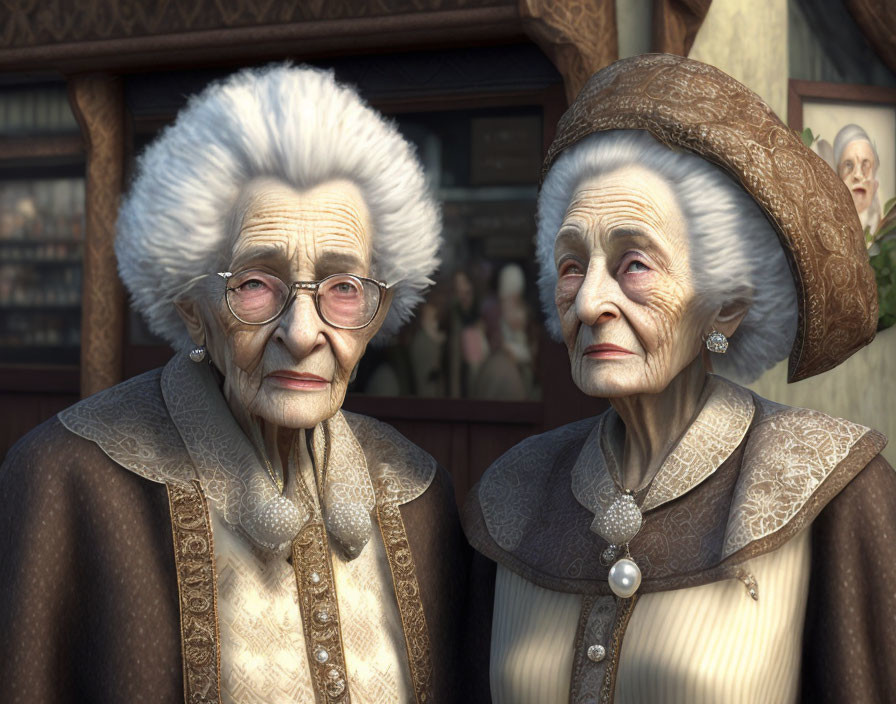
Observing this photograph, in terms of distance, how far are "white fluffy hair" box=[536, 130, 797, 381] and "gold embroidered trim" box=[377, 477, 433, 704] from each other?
80 cm

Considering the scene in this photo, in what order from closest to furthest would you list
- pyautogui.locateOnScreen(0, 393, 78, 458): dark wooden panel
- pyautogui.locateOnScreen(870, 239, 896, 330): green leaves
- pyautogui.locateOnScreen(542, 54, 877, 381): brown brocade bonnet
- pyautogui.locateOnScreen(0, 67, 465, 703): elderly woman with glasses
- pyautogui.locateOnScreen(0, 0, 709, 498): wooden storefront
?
pyautogui.locateOnScreen(542, 54, 877, 381): brown brocade bonnet
pyautogui.locateOnScreen(0, 67, 465, 703): elderly woman with glasses
pyautogui.locateOnScreen(870, 239, 896, 330): green leaves
pyautogui.locateOnScreen(0, 0, 709, 498): wooden storefront
pyautogui.locateOnScreen(0, 393, 78, 458): dark wooden panel

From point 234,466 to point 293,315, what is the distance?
35cm

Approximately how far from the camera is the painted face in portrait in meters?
2.24

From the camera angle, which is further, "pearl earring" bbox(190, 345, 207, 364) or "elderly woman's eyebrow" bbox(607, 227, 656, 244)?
"pearl earring" bbox(190, 345, 207, 364)

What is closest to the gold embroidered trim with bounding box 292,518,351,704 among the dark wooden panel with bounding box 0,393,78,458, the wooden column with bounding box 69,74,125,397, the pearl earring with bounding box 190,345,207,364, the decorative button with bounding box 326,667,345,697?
the decorative button with bounding box 326,667,345,697

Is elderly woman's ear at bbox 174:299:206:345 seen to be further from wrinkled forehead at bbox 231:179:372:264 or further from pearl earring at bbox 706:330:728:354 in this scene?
pearl earring at bbox 706:330:728:354

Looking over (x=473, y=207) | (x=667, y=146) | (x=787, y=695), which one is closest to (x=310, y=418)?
(x=667, y=146)

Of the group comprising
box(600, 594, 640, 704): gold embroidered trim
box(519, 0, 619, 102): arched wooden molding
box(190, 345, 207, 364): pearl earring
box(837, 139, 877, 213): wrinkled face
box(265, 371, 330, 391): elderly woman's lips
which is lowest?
box(600, 594, 640, 704): gold embroidered trim

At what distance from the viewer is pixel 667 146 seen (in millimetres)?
2230

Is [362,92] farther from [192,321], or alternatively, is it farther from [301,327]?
[301,327]

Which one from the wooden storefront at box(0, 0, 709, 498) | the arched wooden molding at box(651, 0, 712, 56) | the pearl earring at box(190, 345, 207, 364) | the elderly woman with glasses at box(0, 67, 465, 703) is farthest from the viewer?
the wooden storefront at box(0, 0, 709, 498)

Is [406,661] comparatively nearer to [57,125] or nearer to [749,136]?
[749,136]

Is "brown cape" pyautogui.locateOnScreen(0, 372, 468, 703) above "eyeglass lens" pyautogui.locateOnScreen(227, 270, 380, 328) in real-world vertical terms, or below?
below

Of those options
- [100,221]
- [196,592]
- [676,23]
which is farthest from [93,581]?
[100,221]
